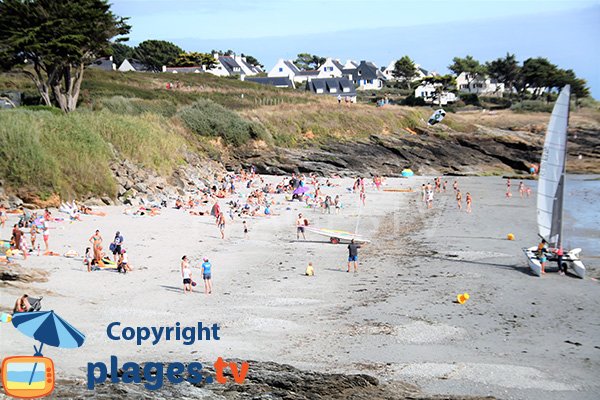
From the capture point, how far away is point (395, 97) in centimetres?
9719

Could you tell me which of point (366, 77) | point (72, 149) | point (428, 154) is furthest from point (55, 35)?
point (366, 77)

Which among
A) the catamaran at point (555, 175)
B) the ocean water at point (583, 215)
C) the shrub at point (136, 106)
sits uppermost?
the shrub at point (136, 106)

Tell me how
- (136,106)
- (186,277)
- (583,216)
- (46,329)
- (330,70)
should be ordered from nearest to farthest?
1. (46,329)
2. (186,277)
3. (583,216)
4. (136,106)
5. (330,70)

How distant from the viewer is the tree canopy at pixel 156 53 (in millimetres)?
102000

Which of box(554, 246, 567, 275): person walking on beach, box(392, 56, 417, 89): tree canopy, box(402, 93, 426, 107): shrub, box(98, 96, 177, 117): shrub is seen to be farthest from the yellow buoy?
box(392, 56, 417, 89): tree canopy

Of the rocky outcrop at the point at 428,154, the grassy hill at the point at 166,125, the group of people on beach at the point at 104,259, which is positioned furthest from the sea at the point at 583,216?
the grassy hill at the point at 166,125

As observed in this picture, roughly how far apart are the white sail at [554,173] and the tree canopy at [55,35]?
2879cm

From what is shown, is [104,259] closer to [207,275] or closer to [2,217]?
[207,275]

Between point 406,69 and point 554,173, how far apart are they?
96.0 metres

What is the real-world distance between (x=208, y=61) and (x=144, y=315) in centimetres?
8594

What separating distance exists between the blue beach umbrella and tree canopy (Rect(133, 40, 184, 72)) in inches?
3688

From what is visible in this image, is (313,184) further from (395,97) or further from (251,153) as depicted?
(395,97)

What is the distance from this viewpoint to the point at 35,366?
30.4 feet

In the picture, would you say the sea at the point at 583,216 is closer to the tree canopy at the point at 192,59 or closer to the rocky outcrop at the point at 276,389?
the rocky outcrop at the point at 276,389
